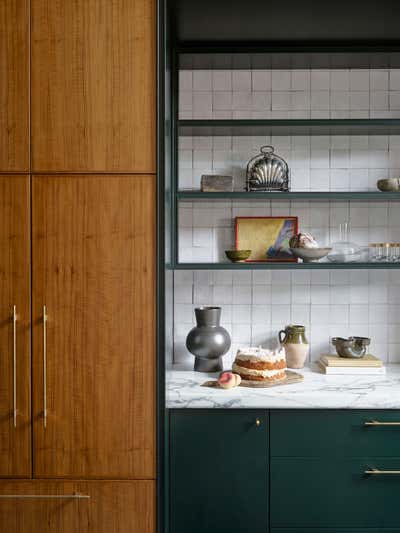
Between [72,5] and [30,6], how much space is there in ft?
0.48

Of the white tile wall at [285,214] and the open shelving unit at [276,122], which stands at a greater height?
the open shelving unit at [276,122]

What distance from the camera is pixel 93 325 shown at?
175 centimetres

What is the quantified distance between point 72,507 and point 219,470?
561 millimetres

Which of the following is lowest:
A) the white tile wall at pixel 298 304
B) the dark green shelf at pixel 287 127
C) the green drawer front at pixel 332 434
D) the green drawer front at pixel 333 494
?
the green drawer front at pixel 333 494

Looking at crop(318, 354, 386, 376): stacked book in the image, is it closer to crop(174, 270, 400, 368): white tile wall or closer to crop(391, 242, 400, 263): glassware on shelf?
crop(174, 270, 400, 368): white tile wall

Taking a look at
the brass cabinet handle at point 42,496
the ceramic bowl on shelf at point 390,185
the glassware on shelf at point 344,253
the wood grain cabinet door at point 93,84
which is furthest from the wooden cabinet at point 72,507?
the ceramic bowl on shelf at point 390,185

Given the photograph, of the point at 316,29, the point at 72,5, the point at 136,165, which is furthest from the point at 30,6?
the point at 316,29

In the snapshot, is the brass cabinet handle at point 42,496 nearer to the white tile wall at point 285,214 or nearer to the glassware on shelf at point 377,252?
the white tile wall at point 285,214

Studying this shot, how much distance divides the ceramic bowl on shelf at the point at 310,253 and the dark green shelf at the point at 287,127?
0.57 m

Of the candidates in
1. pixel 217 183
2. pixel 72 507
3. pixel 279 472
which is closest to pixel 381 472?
pixel 279 472

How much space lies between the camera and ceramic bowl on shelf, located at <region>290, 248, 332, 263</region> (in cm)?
229

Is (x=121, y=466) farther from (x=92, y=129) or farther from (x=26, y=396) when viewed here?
(x=92, y=129)

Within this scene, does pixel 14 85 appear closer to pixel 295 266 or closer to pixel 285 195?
pixel 285 195

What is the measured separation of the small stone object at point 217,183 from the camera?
2346 mm
